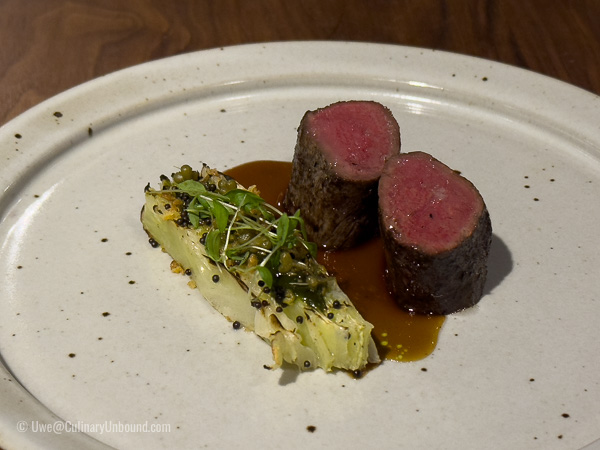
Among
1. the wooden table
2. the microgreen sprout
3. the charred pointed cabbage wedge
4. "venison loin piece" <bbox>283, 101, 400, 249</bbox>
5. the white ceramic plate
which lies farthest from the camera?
the wooden table

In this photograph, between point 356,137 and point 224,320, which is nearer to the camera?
point 224,320

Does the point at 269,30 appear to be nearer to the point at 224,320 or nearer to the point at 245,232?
the point at 245,232

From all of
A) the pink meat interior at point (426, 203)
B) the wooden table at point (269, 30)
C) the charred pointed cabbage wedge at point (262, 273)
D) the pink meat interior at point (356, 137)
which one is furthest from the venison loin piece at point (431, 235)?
the wooden table at point (269, 30)

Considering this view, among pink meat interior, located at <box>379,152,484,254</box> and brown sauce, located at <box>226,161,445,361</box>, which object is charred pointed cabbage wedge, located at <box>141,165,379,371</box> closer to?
brown sauce, located at <box>226,161,445,361</box>

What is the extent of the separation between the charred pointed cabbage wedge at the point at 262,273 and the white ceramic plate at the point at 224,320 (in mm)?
108

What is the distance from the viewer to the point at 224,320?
3.26 meters

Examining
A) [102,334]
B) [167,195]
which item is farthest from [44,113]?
[102,334]

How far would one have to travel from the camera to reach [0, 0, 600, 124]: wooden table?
490 centimetres

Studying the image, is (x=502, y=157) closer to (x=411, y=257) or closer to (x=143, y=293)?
(x=411, y=257)

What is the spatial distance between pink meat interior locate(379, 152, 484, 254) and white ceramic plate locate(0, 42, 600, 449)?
407mm

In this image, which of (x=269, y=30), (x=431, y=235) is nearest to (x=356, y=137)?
(x=431, y=235)

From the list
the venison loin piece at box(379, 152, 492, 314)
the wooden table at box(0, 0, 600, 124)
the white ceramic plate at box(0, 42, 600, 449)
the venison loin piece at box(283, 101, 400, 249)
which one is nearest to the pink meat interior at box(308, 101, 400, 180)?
the venison loin piece at box(283, 101, 400, 249)

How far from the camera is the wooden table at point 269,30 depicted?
490cm

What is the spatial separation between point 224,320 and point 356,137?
100 centimetres
